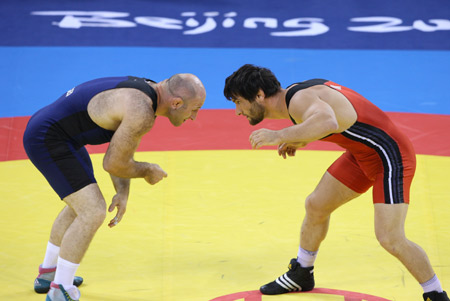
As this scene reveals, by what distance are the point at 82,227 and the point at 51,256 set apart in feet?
2.09

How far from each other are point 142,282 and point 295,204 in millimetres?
1992

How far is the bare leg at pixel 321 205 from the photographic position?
16.6 ft

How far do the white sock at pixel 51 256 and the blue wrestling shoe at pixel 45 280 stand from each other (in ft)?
0.11

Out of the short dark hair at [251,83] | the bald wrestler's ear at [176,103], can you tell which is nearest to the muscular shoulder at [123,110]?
the bald wrestler's ear at [176,103]

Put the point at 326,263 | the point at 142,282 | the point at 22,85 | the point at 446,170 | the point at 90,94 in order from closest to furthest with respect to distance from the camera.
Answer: the point at 90,94
the point at 142,282
the point at 326,263
the point at 446,170
the point at 22,85

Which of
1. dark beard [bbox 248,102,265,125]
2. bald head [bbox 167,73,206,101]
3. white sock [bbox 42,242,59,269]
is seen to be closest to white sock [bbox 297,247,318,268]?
dark beard [bbox 248,102,265,125]

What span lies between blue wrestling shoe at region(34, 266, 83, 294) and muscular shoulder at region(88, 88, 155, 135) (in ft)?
3.78

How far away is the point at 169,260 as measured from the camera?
5.68 m

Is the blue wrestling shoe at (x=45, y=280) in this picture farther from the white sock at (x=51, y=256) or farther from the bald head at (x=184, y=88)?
the bald head at (x=184, y=88)

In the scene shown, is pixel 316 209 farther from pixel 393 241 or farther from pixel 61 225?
pixel 61 225

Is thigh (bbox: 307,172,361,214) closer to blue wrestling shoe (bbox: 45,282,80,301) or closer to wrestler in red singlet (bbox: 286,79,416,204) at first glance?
wrestler in red singlet (bbox: 286,79,416,204)

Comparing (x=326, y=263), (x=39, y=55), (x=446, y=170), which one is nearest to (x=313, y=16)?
(x=39, y=55)

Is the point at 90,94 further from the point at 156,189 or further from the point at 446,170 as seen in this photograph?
the point at 446,170

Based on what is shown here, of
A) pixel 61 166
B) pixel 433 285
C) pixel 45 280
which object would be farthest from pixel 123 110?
pixel 433 285
